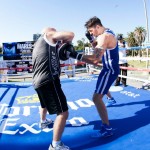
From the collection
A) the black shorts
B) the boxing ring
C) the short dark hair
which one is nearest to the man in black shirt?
the black shorts

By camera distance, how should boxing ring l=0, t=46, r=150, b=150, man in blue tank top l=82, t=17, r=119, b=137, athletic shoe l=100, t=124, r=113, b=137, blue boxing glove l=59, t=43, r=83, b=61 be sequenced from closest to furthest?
blue boxing glove l=59, t=43, r=83, b=61 → boxing ring l=0, t=46, r=150, b=150 → man in blue tank top l=82, t=17, r=119, b=137 → athletic shoe l=100, t=124, r=113, b=137

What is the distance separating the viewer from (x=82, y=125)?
12.1 feet

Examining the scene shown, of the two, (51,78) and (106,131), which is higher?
(51,78)

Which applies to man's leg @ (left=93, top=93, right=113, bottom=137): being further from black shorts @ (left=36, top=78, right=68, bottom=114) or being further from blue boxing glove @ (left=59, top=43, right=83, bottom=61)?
blue boxing glove @ (left=59, top=43, right=83, bottom=61)

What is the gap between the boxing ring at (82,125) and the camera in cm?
302

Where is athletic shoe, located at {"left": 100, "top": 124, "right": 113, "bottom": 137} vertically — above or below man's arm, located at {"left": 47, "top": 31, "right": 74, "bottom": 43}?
below

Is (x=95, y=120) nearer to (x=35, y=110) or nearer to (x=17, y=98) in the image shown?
(x=35, y=110)

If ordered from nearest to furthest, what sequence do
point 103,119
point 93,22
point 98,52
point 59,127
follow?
point 59,127 < point 98,52 < point 93,22 < point 103,119

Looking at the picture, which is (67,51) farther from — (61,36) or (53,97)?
(53,97)

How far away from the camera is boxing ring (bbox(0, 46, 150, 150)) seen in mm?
3021

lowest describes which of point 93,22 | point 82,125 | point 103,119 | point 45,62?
point 82,125

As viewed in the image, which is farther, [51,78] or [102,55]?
[102,55]

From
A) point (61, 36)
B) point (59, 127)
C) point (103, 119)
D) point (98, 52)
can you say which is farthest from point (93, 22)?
point (59, 127)

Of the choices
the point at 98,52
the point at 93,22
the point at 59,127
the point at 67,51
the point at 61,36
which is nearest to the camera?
the point at 61,36
